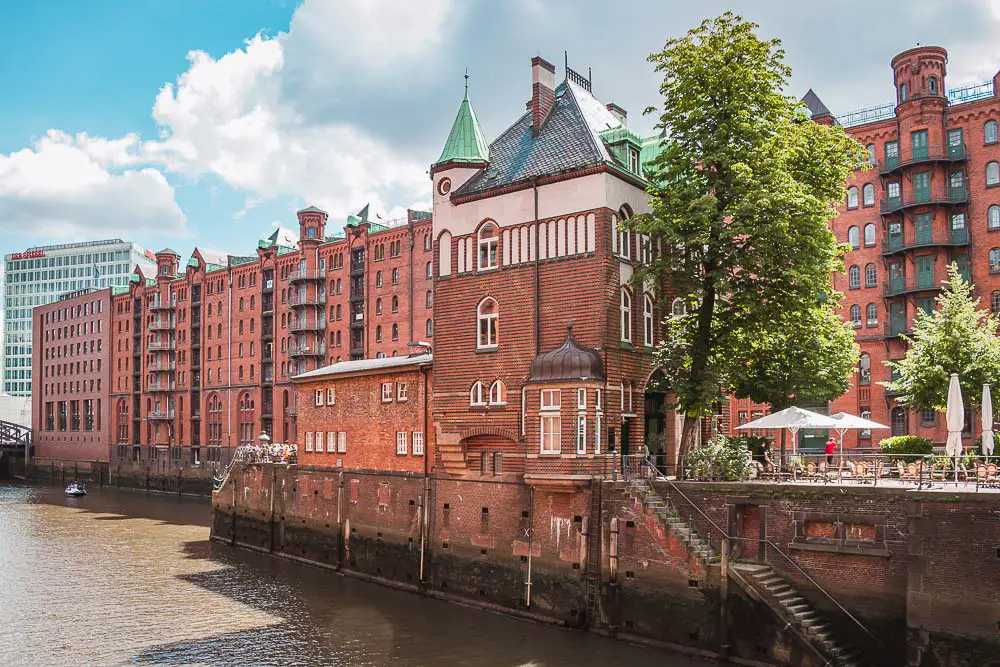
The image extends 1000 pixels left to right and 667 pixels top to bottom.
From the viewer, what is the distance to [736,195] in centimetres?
3128

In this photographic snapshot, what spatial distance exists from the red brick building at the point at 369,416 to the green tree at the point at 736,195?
1349cm

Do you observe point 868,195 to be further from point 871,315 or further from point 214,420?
point 214,420

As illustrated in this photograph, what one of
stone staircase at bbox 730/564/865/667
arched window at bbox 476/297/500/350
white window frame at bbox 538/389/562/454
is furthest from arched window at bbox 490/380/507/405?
stone staircase at bbox 730/564/865/667

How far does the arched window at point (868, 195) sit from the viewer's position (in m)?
64.9

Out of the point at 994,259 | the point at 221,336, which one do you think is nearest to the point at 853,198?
the point at 994,259

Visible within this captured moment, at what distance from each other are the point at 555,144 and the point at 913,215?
3631 centimetres

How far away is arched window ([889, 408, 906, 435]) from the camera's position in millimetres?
62334

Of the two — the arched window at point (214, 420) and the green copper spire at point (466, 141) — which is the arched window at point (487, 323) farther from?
the arched window at point (214, 420)

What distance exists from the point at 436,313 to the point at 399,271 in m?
45.2

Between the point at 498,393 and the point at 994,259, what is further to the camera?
the point at 994,259

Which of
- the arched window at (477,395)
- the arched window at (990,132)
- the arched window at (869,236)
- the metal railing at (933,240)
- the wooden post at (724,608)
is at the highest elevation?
the arched window at (990,132)

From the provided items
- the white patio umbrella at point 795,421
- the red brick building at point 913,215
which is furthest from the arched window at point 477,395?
the red brick building at point 913,215

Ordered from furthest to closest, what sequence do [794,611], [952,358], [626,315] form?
[952,358]
[626,315]
[794,611]

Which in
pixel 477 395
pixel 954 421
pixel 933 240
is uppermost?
pixel 933 240
